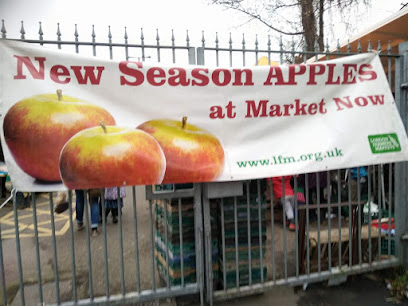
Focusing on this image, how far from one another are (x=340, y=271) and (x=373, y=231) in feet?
2.39

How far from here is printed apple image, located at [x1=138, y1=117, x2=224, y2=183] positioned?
8.26 feet

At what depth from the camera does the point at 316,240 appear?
347cm

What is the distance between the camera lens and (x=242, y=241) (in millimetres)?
3055

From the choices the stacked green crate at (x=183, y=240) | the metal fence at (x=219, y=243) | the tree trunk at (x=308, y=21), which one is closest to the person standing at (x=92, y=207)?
the metal fence at (x=219, y=243)

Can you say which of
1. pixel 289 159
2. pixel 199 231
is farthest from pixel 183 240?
pixel 289 159

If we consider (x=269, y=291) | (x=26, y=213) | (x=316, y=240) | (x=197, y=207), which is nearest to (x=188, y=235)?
(x=197, y=207)

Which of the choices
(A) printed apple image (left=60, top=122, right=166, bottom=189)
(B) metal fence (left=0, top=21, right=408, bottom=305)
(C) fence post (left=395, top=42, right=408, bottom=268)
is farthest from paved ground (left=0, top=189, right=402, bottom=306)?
(A) printed apple image (left=60, top=122, right=166, bottom=189)

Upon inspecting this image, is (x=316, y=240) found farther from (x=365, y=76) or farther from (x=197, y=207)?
(x=365, y=76)

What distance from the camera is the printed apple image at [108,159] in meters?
2.32

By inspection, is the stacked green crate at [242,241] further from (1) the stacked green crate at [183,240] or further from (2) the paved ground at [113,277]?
(2) the paved ground at [113,277]

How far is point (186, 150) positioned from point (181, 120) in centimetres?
26

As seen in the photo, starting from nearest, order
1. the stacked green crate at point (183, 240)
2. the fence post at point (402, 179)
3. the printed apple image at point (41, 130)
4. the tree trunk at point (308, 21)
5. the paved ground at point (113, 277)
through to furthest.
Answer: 1. the printed apple image at point (41, 130)
2. the stacked green crate at point (183, 240)
3. the paved ground at point (113, 277)
4. the fence post at point (402, 179)
5. the tree trunk at point (308, 21)

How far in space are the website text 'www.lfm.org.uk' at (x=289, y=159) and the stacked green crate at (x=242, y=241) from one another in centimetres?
46

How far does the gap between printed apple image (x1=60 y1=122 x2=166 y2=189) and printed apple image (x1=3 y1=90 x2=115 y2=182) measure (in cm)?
7
